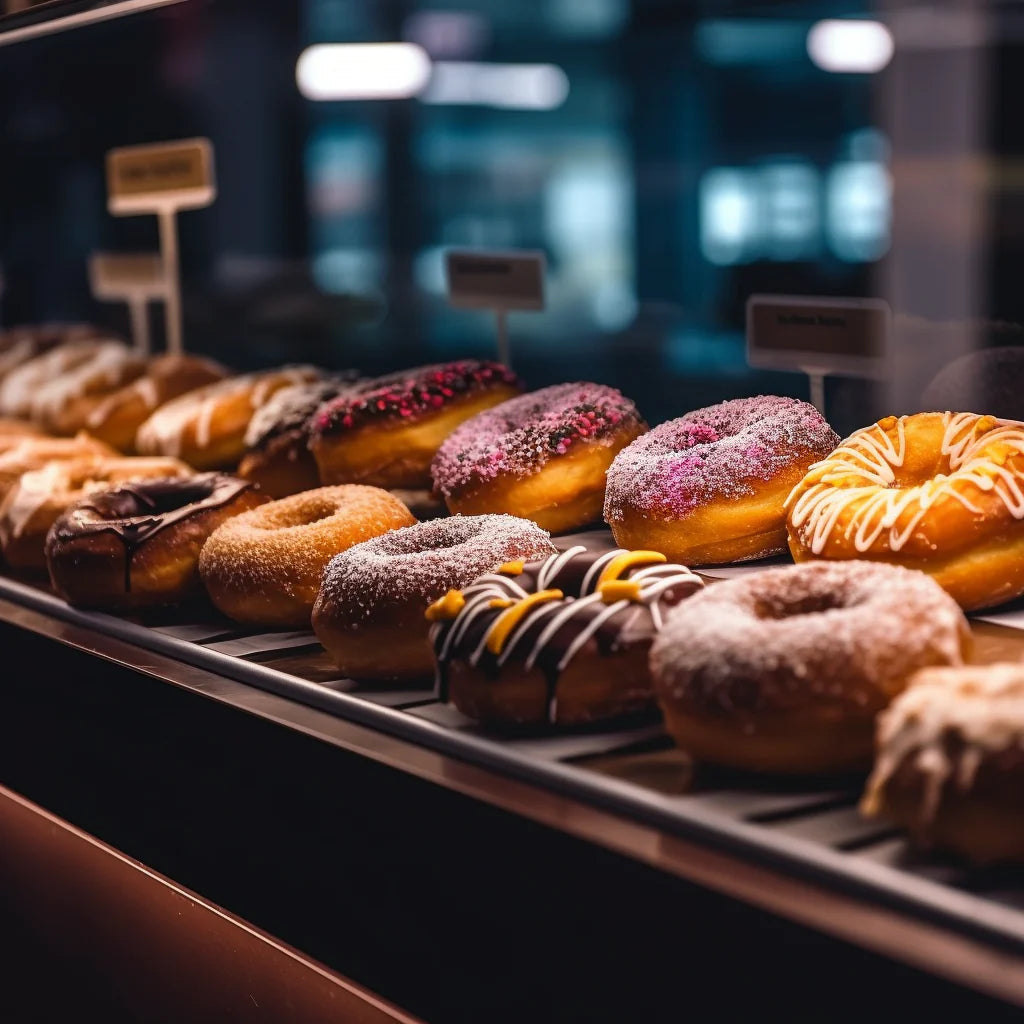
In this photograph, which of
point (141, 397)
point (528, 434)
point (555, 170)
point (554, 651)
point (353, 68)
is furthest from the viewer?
point (555, 170)

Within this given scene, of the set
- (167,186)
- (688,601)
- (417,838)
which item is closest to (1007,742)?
(688,601)

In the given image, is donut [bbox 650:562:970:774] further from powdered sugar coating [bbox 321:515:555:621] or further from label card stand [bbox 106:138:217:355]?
label card stand [bbox 106:138:217:355]

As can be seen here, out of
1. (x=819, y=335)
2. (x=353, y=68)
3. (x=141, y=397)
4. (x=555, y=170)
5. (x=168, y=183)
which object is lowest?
(x=141, y=397)

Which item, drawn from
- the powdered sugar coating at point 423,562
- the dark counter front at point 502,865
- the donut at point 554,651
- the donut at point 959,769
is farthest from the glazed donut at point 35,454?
the donut at point 959,769

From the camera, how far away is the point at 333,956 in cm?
145

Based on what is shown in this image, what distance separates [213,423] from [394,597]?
1.18 metres

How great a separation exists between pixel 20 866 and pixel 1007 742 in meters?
1.59

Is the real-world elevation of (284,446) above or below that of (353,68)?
below

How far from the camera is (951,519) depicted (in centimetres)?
154

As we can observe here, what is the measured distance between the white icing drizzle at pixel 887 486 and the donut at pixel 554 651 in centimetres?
27

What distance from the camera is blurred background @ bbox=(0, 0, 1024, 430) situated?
4.12m

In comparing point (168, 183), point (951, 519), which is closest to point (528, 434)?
point (951, 519)

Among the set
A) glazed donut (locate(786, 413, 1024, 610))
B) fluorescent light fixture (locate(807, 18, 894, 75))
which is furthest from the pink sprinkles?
fluorescent light fixture (locate(807, 18, 894, 75))

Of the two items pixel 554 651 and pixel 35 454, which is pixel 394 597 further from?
pixel 35 454
